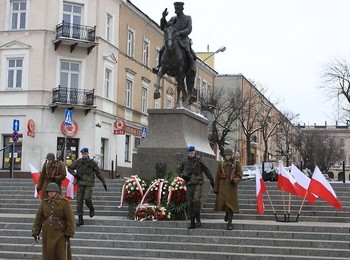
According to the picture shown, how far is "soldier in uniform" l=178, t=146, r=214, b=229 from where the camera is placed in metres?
13.5

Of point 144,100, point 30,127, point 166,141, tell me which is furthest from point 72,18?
point 166,141

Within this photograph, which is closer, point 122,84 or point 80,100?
point 80,100

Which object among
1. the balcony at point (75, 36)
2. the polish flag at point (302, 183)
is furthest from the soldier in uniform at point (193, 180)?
the balcony at point (75, 36)

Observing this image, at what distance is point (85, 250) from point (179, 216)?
316cm

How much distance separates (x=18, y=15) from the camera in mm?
36906

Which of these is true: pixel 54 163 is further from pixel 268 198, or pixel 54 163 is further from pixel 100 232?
pixel 268 198

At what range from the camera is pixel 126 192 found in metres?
15.5

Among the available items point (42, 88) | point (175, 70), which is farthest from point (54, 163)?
point (42, 88)

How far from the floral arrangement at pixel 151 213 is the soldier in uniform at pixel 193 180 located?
1211mm

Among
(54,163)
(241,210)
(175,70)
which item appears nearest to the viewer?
(54,163)

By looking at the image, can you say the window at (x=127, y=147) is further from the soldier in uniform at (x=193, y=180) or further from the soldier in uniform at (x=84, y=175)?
the soldier in uniform at (x=193, y=180)

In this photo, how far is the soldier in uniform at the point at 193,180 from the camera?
44.4 ft

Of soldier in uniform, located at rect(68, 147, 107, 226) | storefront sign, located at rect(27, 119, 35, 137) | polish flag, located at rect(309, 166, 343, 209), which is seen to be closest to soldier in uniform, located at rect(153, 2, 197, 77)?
soldier in uniform, located at rect(68, 147, 107, 226)

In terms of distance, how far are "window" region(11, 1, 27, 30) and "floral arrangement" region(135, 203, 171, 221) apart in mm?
25050
